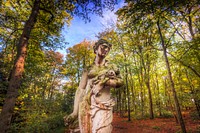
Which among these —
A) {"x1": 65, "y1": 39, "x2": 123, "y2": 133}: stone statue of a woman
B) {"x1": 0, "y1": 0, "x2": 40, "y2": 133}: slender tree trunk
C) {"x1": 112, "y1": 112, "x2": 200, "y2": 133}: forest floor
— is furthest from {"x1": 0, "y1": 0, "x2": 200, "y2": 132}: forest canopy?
{"x1": 112, "y1": 112, "x2": 200, "y2": 133}: forest floor

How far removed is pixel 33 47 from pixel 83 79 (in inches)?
338

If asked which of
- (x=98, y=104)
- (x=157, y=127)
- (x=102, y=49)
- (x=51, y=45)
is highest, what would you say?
(x=51, y=45)

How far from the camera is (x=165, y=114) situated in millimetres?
18688

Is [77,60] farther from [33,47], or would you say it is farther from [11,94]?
[11,94]

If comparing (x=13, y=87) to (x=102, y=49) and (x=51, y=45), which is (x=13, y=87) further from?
(x=51, y=45)

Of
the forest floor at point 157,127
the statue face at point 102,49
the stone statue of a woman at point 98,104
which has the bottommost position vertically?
the forest floor at point 157,127

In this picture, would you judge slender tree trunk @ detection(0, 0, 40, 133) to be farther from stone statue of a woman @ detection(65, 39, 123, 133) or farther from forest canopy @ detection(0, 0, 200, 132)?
stone statue of a woman @ detection(65, 39, 123, 133)

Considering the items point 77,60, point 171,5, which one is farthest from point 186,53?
point 77,60

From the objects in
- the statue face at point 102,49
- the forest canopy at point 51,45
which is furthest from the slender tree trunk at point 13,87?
the statue face at point 102,49

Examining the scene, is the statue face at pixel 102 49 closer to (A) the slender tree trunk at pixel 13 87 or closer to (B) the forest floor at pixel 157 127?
(A) the slender tree trunk at pixel 13 87

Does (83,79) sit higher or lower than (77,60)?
lower

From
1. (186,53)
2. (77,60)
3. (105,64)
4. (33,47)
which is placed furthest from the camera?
(77,60)

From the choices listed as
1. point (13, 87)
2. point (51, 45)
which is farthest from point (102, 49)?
point (51, 45)

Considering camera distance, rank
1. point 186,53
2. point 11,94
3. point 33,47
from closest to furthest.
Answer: point 11,94 < point 186,53 < point 33,47
